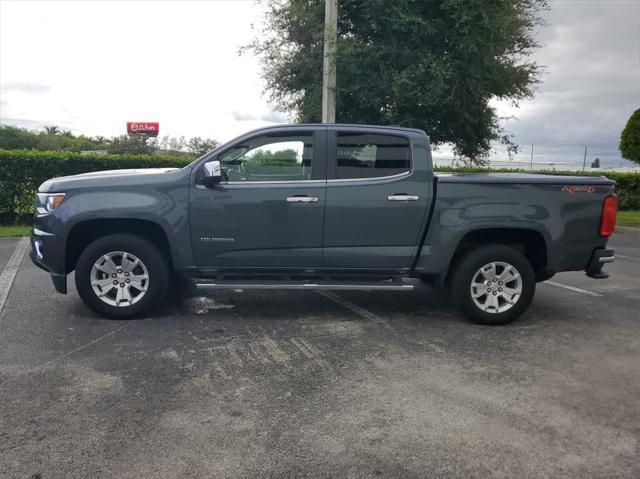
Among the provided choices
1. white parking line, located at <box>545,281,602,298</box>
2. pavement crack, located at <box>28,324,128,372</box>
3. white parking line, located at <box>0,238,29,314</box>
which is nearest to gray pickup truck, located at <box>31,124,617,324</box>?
pavement crack, located at <box>28,324,128,372</box>

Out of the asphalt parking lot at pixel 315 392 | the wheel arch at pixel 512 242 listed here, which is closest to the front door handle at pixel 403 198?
the wheel arch at pixel 512 242

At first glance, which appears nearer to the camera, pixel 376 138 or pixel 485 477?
pixel 485 477

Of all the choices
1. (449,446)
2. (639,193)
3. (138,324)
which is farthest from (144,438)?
(639,193)

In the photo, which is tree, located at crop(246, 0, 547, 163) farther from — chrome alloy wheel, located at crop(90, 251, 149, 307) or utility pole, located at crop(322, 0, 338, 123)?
chrome alloy wheel, located at crop(90, 251, 149, 307)

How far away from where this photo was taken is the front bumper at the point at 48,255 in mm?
5340

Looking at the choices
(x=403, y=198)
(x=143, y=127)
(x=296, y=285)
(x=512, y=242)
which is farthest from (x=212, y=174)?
(x=143, y=127)

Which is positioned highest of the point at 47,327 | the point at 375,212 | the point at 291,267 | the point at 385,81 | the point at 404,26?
the point at 404,26

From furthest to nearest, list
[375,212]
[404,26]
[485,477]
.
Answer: [404,26], [375,212], [485,477]

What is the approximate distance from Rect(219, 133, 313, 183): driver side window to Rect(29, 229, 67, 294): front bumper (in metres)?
1.82

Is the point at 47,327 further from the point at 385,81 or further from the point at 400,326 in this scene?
the point at 385,81

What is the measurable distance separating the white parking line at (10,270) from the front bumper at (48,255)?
34.3 inches

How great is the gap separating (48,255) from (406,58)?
38.6 feet

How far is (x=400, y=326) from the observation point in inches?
213

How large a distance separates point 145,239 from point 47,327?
1.21 meters
